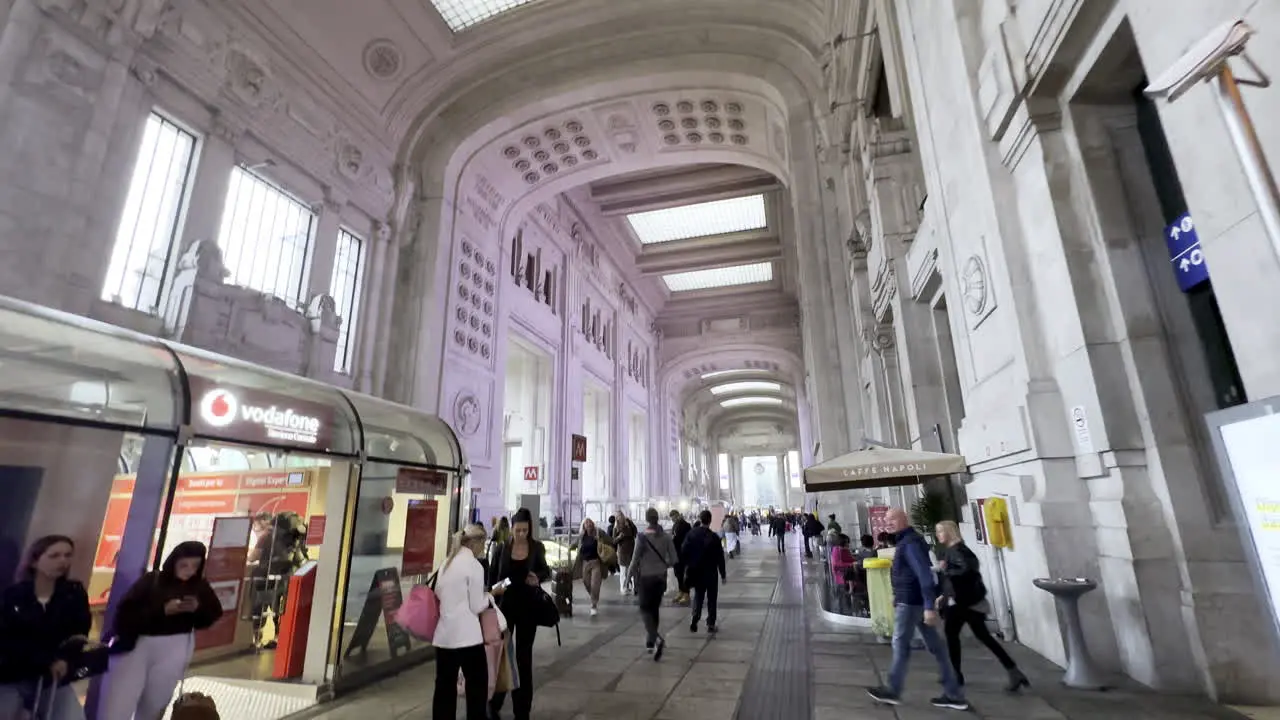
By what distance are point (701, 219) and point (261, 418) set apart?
22926mm

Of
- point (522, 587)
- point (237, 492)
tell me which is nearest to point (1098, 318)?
point (522, 587)

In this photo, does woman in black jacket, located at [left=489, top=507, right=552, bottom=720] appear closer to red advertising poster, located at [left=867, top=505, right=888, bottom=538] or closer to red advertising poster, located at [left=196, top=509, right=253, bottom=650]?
red advertising poster, located at [left=196, top=509, right=253, bottom=650]

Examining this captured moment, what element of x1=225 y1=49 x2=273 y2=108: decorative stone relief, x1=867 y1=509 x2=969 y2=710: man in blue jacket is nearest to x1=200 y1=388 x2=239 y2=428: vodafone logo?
x1=867 y1=509 x2=969 y2=710: man in blue jacket

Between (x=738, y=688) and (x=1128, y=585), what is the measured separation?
9.76 feet

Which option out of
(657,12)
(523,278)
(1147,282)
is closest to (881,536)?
(1147,282)

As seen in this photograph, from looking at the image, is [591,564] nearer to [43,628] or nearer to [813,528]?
[43,628]

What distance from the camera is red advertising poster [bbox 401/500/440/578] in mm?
6238

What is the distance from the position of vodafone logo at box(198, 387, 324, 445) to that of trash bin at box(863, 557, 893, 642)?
5995 millimetres

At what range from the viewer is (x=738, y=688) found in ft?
16.2

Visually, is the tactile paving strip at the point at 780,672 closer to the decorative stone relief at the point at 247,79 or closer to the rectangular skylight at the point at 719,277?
the decorative stone relief at the point at 247,79

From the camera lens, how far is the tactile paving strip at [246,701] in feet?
14.8

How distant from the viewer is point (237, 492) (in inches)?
251

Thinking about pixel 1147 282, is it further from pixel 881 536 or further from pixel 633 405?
pixel 633 405

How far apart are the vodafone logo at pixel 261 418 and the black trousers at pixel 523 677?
2.46 meters
